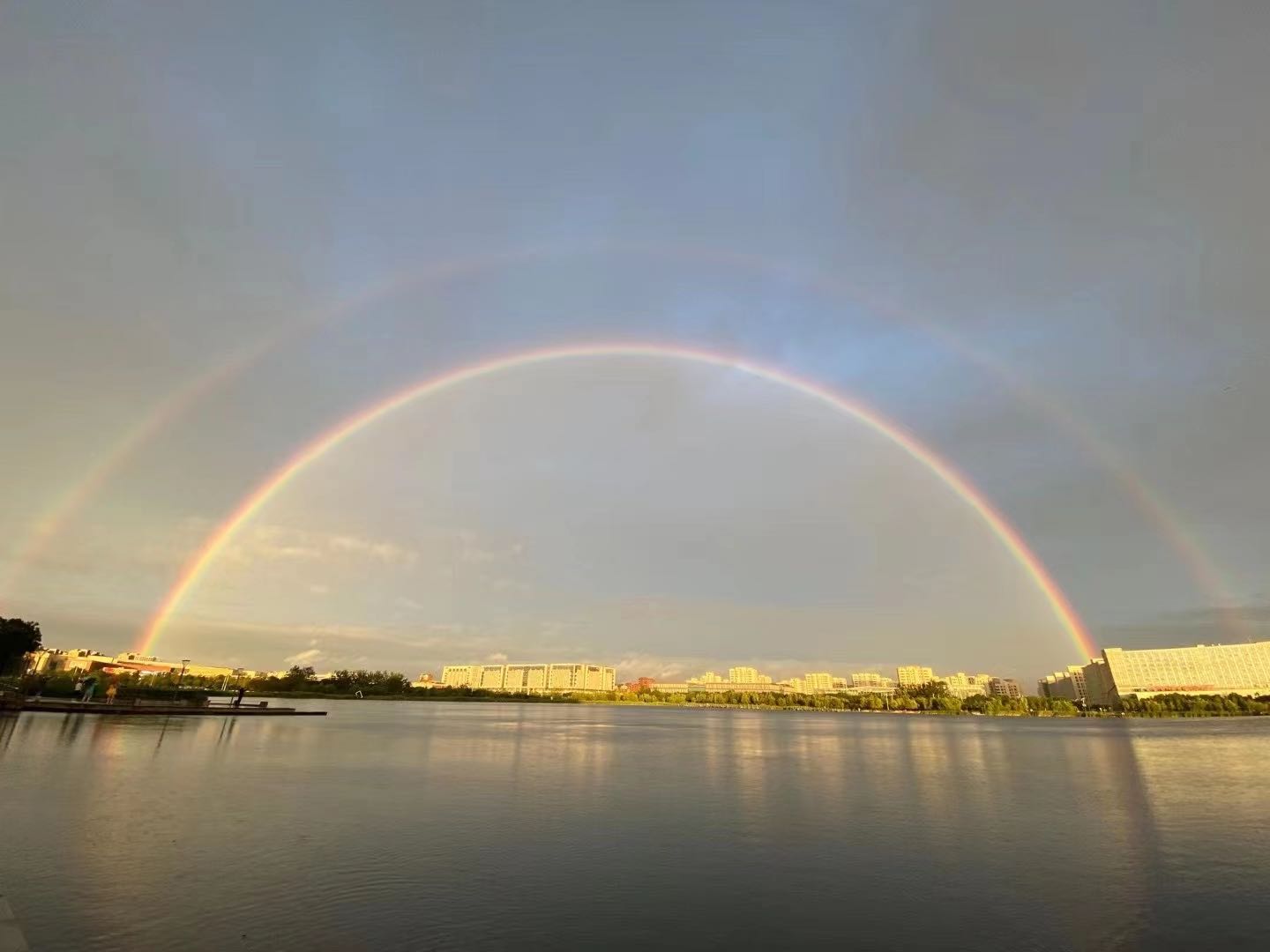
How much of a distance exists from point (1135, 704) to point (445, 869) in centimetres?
22821

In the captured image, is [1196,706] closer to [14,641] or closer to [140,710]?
[140,710]

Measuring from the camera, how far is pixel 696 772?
130 feet

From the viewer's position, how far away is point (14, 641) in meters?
72.8

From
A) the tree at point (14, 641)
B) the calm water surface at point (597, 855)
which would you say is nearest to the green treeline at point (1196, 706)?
the calm water surface at point (597, 855)

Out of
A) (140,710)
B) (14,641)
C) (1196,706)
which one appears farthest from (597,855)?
(1196,706)

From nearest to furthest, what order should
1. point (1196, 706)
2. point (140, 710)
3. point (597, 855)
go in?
point (597, 855), point (140, 710), point (1196, 706)

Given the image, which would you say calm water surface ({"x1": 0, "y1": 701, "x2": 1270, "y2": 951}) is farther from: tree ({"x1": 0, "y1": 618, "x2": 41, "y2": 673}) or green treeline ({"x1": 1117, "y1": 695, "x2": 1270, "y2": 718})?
green treeline ({"x1": 1117, "y1": 695, "x2": 1270, "y2": 718})

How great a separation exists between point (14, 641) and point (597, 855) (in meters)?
86.6

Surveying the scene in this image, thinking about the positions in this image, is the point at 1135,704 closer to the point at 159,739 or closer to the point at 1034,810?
the point at 1034,810

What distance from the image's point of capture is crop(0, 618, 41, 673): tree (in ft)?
236

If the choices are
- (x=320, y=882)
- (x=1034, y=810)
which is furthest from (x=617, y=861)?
(x=1034, y=810)

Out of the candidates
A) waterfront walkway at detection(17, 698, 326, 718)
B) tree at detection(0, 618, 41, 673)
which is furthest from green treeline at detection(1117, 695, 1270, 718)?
tree at detection(0, 618, 41, 673)

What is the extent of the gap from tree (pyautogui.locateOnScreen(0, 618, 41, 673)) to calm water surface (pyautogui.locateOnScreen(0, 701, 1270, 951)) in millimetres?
45812

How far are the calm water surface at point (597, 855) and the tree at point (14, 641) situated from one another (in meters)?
45.8
